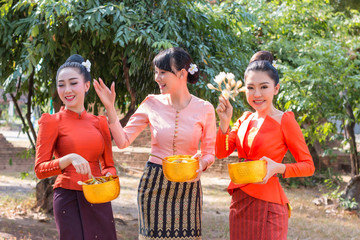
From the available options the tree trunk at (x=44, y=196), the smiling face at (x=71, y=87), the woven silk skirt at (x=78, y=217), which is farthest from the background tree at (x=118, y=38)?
the woven silk skirt at (x=78, y=217)

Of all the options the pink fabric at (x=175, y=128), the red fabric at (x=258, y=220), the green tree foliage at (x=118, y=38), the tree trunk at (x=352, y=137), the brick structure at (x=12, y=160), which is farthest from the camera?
the brick structure at (x=12, y=160)

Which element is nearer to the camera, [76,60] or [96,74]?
[76,60]

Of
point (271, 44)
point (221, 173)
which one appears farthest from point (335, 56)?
point (221, 173)

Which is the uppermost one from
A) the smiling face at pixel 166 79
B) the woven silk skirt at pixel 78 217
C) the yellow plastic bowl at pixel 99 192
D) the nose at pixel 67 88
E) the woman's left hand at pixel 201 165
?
the smiling face at pixel 166 79

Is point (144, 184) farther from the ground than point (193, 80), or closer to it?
closer to it

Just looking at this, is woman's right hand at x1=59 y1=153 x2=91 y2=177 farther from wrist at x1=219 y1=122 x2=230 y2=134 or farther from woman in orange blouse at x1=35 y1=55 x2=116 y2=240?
wrist at x1=219 y1=122 x2=230 y2=134

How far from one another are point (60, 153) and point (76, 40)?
8.06ft

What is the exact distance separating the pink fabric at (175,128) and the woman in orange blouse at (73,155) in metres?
0.16

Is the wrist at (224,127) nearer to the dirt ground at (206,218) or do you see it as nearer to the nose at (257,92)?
the nose at (257,92)

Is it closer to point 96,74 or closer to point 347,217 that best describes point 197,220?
point 96,74

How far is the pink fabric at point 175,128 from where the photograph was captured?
106 inches

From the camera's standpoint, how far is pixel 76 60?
9.02ft

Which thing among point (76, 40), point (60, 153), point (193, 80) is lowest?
point (60, 153)

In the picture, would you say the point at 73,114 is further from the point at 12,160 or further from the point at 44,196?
the point at 12,160
